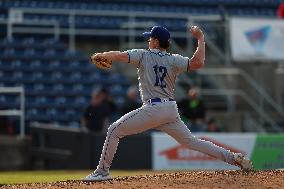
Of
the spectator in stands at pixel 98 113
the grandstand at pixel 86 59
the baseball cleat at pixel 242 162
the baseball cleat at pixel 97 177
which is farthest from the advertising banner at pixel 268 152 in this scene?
the baseball cleat at pixel 97 177

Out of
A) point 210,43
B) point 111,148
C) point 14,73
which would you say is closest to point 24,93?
point 14,73

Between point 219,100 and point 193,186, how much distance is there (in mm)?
13366

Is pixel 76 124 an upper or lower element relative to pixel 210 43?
lower

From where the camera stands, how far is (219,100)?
2272cm

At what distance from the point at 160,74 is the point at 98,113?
28.9 ft

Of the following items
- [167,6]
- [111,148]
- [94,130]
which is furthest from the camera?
[167,6]

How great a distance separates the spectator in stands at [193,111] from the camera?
1944cm

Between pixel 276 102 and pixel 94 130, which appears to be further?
pixel 276 102

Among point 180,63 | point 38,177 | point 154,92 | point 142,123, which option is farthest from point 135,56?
point 38,177

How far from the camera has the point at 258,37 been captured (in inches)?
880

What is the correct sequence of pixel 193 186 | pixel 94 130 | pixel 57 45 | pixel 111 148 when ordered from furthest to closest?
1. pixel 57 45
2. pixel 94 130
3. pixel 111 148
4. pixel 193 186

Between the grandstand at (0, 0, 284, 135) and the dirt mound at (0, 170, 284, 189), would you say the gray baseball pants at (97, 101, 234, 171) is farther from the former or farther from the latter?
the grandstand at (0, 0, 284, 135)

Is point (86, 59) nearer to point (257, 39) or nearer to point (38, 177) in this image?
point (257, 39)

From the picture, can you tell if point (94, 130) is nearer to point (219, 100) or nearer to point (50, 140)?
point (50, 140)
